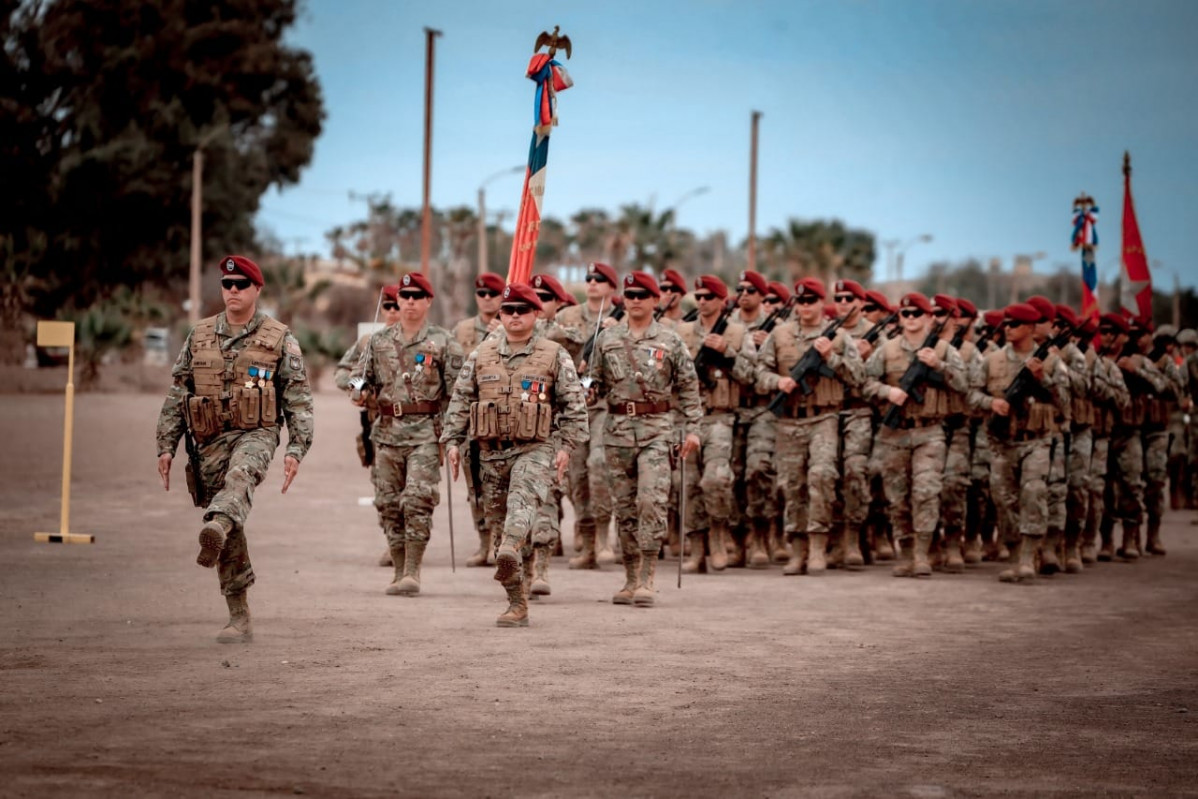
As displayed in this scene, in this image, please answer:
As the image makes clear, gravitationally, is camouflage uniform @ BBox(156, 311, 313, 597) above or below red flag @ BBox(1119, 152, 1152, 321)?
below

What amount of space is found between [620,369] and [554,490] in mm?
1112

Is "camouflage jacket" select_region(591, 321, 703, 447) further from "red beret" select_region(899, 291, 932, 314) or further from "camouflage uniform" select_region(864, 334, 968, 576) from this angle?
"red beret" select_region(899, 291, 932, 314)

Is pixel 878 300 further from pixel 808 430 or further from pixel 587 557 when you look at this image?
pixel 587 557

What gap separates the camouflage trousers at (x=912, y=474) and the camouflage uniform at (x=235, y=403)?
6.24m

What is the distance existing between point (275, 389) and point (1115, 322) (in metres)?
10.2

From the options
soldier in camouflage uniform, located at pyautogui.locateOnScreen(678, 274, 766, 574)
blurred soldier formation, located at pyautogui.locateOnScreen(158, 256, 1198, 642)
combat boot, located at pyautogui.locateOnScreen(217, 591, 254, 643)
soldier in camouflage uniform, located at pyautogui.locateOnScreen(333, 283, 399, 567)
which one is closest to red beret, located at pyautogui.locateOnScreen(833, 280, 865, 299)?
blurred soldier formation, located at pyautogui.locateOnScreen(158, 256, 1198, 642)

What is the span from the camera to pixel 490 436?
418 inches

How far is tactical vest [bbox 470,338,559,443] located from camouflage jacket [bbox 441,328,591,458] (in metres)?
0.04

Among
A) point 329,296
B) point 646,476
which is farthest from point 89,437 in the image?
point 329,296

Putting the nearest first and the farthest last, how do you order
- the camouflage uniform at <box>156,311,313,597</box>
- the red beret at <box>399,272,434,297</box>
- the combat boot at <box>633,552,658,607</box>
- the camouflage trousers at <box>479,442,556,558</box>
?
the camouflage uniform at <box>156,311,313,597</box>, the camouflage trousers at <box>479,442,556,558</box>, the combat boot at <box>633,552,658,607</box>, the red beret at <box>399,272,434,297</box>

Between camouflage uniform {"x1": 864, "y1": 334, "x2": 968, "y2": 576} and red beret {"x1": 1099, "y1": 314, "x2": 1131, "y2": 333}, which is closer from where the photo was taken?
camouflage uniform {"x1": 864, "y1": 334, "x2": 968, "y2": 576}

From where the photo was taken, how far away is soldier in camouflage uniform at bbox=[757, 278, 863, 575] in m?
14.2

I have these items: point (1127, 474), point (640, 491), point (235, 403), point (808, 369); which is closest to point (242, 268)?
point (235, 403)

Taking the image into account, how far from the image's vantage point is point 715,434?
14.2 meters
